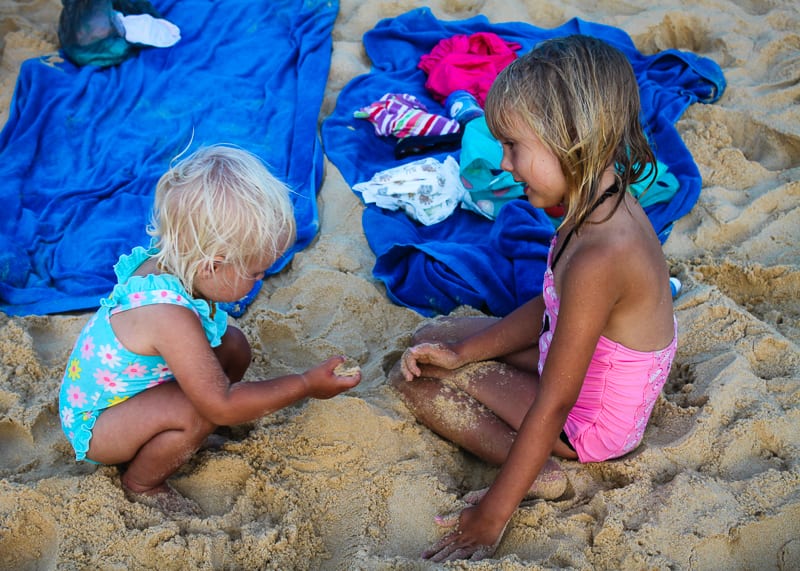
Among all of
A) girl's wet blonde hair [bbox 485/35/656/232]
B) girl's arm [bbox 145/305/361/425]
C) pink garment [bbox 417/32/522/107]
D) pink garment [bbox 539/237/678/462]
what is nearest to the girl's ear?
girl's arm [bbox 145/305/361/425]

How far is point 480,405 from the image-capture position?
2357mm

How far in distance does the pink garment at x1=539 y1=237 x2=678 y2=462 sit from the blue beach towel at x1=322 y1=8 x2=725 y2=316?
0.83 metres

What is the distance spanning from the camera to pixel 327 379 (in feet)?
7.00

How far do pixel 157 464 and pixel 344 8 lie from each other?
11.7 feet

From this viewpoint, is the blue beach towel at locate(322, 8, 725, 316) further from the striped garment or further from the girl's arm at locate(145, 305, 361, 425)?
the girl's arm at locate(145, 305, 361, 425)

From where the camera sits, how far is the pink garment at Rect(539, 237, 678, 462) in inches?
81.2

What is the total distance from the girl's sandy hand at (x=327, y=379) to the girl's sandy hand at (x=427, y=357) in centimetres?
27

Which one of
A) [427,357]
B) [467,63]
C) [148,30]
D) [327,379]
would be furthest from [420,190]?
[148,30]

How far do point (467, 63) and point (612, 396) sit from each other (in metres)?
2.61

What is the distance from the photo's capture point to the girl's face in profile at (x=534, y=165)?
6.04ft

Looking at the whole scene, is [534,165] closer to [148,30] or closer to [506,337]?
[506,337]

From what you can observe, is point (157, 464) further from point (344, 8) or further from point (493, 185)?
point (344, 8)

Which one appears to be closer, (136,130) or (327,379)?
(327,379)

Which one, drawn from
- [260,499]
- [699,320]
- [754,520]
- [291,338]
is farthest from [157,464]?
[699,320]
